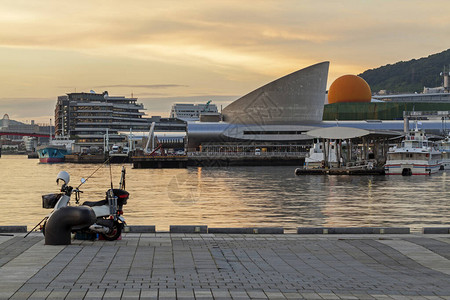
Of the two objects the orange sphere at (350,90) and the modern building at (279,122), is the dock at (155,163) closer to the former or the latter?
the modern building at (279,122)

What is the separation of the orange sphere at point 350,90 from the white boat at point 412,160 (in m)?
87.3

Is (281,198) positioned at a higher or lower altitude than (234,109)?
lower

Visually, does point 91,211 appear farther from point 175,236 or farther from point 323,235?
point 323,235

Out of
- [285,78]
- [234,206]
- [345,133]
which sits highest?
[285,78]

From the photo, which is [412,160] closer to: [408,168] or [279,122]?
[408,168]

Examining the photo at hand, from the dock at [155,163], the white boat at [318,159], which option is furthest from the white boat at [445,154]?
the dock at [155,163]

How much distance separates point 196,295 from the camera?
11969 mm

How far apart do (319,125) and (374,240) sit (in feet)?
477

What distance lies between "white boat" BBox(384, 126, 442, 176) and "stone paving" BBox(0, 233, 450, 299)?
6666cm

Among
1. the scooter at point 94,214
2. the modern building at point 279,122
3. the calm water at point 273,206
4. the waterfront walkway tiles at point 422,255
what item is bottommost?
the calm water at point 273,206

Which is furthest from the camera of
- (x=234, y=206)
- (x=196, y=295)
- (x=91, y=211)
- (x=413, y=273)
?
(x=234, y=206)

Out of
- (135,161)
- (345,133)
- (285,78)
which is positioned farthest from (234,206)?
(285,78)

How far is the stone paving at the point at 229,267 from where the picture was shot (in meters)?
12.4

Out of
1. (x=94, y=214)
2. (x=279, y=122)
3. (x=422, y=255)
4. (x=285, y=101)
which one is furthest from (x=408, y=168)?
(x=279, y=122)
